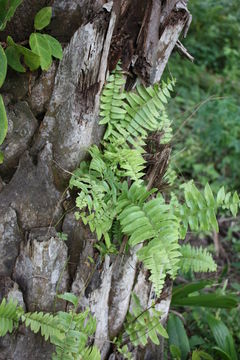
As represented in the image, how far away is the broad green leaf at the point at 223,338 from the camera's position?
2.85 m

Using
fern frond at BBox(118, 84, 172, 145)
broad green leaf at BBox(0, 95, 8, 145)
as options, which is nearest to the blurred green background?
fern frond at BBox(118, 84, 172, 145)

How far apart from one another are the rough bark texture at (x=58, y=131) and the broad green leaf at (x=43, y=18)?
0.09 m

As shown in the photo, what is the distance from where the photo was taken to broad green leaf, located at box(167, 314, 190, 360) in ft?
9.20

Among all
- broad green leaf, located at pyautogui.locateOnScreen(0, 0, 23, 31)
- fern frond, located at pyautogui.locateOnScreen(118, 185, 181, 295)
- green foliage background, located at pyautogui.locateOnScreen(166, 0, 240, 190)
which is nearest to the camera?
broad green leaf, located at pyautogui.locateOnScreen(0, 0, 23, 31)

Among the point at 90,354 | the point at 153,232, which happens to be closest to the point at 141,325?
the point at 90,354

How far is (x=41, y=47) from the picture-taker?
1.68 metres

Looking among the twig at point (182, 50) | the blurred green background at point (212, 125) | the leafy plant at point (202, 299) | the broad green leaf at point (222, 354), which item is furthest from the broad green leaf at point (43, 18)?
the broad green leaf at point (222, 354)

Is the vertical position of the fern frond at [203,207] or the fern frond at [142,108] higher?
the fern frond at [142,108]

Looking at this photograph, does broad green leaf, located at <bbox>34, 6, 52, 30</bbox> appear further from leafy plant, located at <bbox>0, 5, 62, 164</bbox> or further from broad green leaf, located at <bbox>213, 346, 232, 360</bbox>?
broad green leaf, located at <bbox>213, 346, 232, 360</bbox>

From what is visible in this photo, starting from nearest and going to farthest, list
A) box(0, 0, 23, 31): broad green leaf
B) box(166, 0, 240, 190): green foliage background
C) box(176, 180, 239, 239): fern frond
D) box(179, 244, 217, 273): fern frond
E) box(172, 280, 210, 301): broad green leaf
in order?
box(0, 0, 23, 31): broad green leaf → box(176, 180, 239, 239): fern frond → box(179, 244, 217, 273): fern frond → box(172, 280, 210, 301): broad green leaf → box(166, 0, 240, 190): green foliage background

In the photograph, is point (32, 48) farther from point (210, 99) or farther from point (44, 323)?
point (210, 99)

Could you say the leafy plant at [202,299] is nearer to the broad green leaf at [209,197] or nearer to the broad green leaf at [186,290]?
the broad green leaf at [186,290]

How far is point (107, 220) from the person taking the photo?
192 cm

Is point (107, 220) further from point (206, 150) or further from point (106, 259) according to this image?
point (206, 150)
